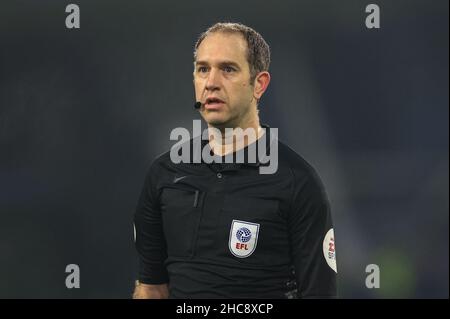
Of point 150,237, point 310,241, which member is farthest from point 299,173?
point 150,237

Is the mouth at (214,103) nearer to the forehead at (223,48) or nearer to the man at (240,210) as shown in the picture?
the man at (240,210)

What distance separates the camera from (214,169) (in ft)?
8.58

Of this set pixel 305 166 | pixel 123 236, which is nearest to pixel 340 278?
pixel 123 236

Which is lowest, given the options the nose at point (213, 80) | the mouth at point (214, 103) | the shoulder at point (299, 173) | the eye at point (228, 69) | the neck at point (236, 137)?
the shoulder at point (299, 173)

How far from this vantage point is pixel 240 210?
98.1 inches

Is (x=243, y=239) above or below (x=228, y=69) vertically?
below

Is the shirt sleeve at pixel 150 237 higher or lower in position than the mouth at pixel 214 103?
lower

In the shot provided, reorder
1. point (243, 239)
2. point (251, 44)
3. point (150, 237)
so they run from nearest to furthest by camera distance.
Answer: point (243, 239) → point (251, 44) → point (150, 237)

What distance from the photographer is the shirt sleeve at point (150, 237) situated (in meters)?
2.70

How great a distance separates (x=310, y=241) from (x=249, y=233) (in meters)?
0.24

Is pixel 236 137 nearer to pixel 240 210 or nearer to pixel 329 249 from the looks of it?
pixel 240 210

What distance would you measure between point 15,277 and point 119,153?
1.08 metres

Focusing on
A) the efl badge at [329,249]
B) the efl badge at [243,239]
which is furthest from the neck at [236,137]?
the efl badge at [329,249]

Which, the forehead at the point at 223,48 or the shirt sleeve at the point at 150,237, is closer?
the forehead at the point at 223,48
